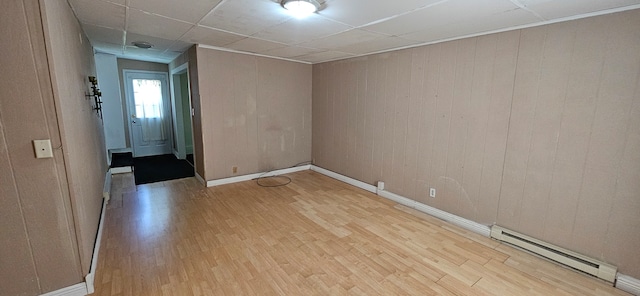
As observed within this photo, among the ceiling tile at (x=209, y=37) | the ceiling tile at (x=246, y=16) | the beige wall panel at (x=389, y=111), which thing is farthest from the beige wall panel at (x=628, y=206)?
the ceiling tile at (x=209, y=37)

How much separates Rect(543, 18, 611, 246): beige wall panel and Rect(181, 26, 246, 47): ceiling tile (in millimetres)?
3416

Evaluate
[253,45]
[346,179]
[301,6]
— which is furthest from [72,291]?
[346,179]

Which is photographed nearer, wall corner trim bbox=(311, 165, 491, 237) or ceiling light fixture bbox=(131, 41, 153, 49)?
wall corner trim bbox=(311, 165, 491, 237)

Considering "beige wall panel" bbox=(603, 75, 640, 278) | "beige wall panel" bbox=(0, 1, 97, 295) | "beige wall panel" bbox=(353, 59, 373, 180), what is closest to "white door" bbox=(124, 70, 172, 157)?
"beige wall panel" bbox=(0, 1, 97, 295)

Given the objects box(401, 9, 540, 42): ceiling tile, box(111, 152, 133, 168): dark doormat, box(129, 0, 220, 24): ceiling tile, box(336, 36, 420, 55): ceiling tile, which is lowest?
box(111, 152, 133, 168): dark doormat

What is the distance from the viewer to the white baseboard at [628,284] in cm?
202

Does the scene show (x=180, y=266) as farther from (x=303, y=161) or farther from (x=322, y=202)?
(x=303, y=161)

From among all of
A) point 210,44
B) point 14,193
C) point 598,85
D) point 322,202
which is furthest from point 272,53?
point 598,85

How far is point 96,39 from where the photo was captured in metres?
3.64

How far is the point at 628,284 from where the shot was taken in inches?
80.5

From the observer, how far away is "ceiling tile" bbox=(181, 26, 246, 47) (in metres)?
3.00

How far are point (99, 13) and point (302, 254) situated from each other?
3050 millimetres

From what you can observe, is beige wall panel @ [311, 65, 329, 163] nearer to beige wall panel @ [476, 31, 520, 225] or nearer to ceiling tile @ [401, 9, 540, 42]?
ceiling tile @ [401, 9, 540, 42]

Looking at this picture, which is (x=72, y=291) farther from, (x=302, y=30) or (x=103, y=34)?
(x=103, y=34)
